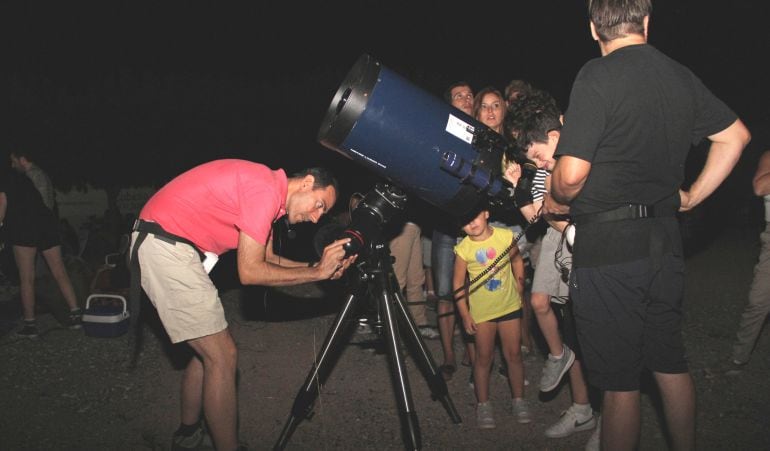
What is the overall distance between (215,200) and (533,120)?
154 cm

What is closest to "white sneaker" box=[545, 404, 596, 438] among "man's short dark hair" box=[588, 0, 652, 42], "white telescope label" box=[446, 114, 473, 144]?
"white telescope label" box=[446, 114, 473, 144]

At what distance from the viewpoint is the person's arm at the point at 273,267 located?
7.79 feet

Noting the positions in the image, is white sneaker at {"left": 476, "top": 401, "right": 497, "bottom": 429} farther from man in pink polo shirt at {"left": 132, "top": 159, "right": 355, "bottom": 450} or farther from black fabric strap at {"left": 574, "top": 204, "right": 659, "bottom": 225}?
black fabric strap at {"left": 574, "top": 204, "right": 659, "bottom": 225}

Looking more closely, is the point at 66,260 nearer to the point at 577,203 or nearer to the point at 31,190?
the point at 31,190

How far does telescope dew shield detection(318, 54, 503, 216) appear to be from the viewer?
2297mm

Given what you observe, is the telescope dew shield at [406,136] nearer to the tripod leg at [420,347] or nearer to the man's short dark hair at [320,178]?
the man's short dark hair at [320,178]

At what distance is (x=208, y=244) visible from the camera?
2.71 metres

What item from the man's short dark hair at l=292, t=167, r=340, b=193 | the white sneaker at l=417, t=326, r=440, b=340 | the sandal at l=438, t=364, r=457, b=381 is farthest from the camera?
the white sneaker at l=417, t=326, r=440, b=340

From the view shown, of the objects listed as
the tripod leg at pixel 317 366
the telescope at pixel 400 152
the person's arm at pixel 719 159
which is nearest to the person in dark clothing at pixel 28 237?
the tripod leg at pixel 317 366

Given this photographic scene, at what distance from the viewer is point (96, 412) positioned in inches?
134

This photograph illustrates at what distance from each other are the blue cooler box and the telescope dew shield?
298 cm

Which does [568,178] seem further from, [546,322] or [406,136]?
[546,322]

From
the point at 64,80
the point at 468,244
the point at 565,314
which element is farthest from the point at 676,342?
the point at 64,80

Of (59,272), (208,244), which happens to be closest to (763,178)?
(208,244)
